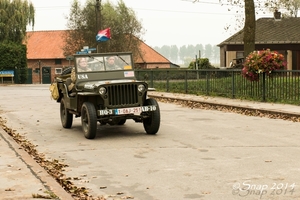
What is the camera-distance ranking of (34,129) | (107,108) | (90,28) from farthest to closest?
(90,28) → (34,129) → (107,108)

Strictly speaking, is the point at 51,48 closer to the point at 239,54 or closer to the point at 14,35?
the point at 14,35

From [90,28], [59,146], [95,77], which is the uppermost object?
[90,28]

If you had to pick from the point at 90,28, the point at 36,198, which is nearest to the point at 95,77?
the point at 36,198

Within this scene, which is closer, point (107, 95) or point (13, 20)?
point (107, 95)

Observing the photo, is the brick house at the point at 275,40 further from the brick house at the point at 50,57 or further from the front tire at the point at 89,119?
the front tire at the point at 89,119

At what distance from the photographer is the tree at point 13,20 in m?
64.8

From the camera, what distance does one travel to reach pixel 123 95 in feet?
42.1

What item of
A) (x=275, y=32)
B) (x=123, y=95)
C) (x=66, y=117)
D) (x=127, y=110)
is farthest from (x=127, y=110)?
(x=275, y=32)

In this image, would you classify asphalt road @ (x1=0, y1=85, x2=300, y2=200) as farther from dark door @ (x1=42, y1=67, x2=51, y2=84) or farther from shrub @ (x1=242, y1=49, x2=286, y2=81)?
dark door @ (x1=42, y1=67, x2=51, y2=84)

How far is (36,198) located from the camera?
6672 mm

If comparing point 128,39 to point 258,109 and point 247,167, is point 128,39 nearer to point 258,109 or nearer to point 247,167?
point 258,109

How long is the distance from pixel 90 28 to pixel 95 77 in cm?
5834

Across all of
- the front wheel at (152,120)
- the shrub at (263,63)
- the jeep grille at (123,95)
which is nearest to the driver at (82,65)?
the jeep grille at (123,95)

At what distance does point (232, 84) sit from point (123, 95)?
1202 centimetres
